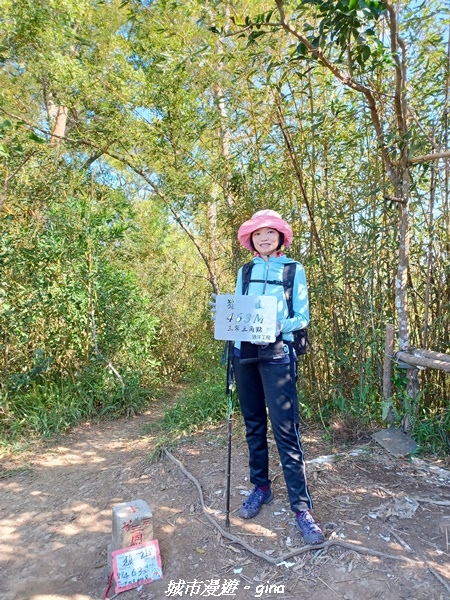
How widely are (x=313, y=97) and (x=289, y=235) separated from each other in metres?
1.46

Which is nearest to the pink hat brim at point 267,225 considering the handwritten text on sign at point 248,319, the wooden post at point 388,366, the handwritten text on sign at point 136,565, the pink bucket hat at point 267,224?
the pink bucket hat at point 267,224

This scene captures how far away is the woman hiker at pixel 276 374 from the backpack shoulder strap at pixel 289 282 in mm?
14

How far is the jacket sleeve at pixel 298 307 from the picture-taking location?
74.4 inches

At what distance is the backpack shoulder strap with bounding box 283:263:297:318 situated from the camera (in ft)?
6.43

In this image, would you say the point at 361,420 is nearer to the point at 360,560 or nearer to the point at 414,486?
the point at 414,486

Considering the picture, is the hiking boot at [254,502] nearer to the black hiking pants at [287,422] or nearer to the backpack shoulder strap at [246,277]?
the black hiking pants at [287,422]

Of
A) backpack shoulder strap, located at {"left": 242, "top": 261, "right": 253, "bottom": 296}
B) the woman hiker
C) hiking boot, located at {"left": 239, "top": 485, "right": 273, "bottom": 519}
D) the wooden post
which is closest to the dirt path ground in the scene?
hiking boot, located at {"left": 239, "top": 485, "right": 273, "bottom": 519}

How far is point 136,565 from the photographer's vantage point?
1.75m

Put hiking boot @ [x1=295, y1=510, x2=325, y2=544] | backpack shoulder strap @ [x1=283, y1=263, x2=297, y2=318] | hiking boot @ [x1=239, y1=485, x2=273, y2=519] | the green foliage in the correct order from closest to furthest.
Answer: hiking boot @ [x1=295, y1=510, x2=325, y2=544] < backpack shoulder strap @ [x1=283, y1=263, x2=297, y2=318] < hiking boot @ [x1=239, y1=485, x2=273, y2=519] < the green foliage

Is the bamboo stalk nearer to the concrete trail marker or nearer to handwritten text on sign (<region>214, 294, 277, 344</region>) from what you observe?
handwritten text on sign (<region>214, 294, 277, 344</region>)

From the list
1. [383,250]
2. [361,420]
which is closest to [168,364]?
[361,420]

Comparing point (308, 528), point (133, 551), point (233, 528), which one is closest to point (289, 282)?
point (308, 528)

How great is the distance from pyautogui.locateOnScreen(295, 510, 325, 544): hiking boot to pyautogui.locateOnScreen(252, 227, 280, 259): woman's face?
4.12ft

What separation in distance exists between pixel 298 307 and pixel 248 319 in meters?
0.27
